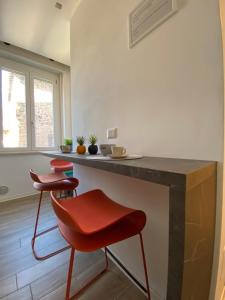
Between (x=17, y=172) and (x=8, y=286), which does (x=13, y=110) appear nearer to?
(x=17, y=172)

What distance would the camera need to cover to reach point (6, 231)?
178cm

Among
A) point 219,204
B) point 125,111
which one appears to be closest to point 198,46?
point 125,111

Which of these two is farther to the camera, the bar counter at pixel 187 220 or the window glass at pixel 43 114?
the window glass at pixel 43 114

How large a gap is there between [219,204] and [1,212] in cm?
269

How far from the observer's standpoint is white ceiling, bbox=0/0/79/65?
1.75 meters

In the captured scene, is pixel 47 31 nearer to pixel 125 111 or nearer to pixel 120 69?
pixel 120 69

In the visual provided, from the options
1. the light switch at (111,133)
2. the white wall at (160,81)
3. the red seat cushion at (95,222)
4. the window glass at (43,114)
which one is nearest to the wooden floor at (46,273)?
the white wall at (160,81)

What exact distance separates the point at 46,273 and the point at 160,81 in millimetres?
1574

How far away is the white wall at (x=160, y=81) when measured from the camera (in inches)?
27.5

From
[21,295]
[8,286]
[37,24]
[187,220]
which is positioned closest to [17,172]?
[8,286]

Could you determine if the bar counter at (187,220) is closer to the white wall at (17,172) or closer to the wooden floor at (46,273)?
the wooden floor at (46,273)

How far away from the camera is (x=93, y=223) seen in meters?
0.75

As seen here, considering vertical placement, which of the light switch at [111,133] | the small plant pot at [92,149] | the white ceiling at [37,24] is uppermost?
the white ceiling at [37,24]

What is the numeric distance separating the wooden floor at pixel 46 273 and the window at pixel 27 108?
163 centimetres
